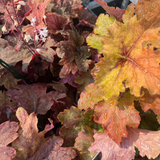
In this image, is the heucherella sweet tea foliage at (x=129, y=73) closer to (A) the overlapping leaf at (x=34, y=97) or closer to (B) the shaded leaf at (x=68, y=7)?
(A) the overlapping leaf at (x=34, y=97)

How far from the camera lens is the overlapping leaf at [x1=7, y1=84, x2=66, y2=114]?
0.74 metres

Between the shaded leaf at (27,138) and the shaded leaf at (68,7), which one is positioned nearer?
the shaded leaf at (27,138)

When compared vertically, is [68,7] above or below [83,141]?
above

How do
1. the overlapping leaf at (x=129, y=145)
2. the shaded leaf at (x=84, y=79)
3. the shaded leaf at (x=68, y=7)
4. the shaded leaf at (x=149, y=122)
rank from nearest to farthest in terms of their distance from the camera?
the overlapping leaf at (x=129, y=145), the shaded leaf at (x=149, y=122), the shaded leaf at (x=84, y=79), the shaded leaf at (x=68, y=7)

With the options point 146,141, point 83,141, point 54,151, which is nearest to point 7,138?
point 54,151

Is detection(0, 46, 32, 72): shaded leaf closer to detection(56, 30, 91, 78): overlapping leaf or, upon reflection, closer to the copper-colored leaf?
detection(56, 30, 91, 78): overlapping leaf

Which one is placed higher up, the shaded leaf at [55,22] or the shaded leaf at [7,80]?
the shaded leaf at [55,22]

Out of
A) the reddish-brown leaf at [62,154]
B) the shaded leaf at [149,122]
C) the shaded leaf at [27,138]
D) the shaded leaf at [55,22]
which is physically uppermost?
the shaded leaf at [55,22]

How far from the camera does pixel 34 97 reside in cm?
78

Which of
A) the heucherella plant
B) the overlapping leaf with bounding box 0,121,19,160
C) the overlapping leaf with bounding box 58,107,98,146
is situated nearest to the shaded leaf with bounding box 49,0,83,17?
the heucherella plant

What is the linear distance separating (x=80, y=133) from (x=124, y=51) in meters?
0.38

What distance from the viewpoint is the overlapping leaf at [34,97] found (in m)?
0.74

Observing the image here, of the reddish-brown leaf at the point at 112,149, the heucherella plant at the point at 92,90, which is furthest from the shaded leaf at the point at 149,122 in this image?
the reddish-brown leaf at the point at 112,149

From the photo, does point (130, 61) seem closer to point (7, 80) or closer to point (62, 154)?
point (62, 154)
